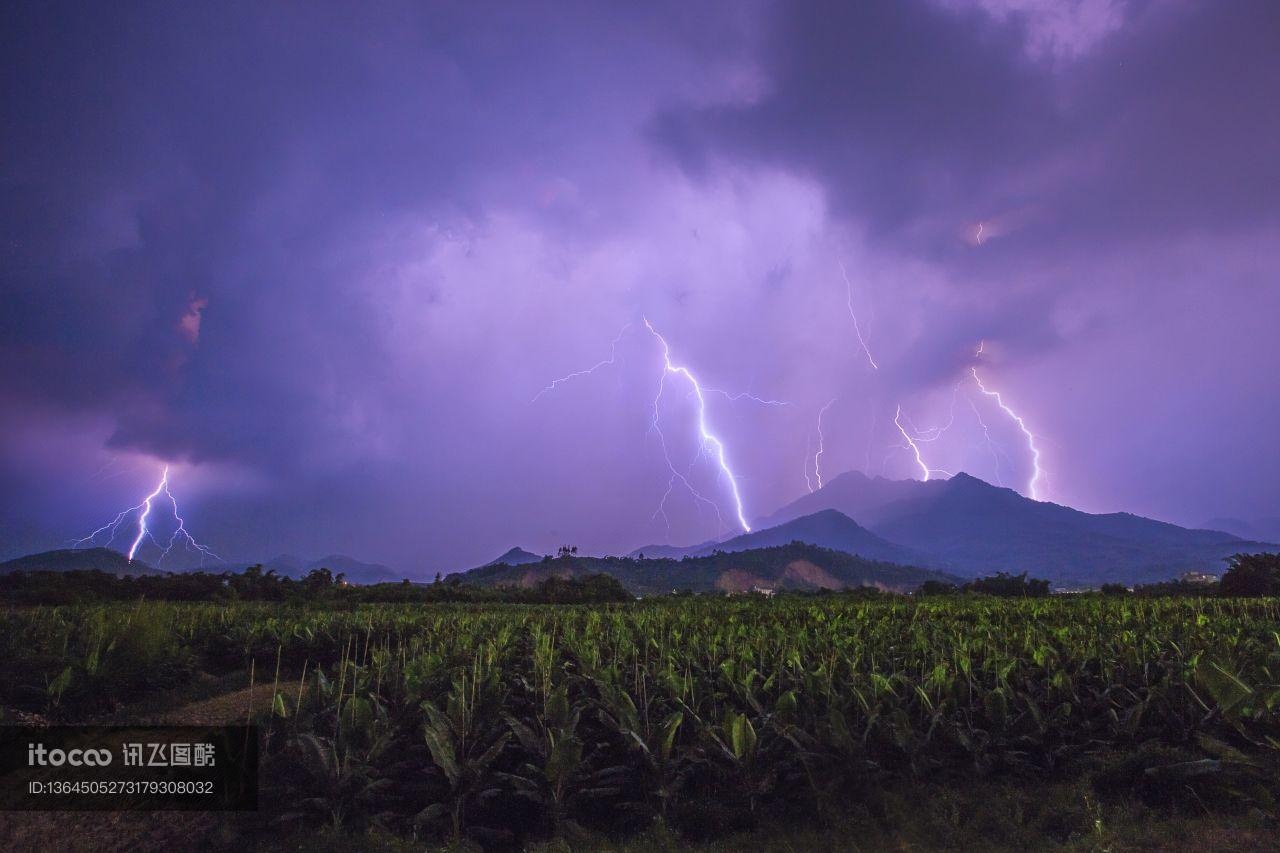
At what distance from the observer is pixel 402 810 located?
6.13 m

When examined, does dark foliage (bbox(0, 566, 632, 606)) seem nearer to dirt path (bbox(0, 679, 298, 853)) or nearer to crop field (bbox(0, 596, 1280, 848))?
dirt path (bbox(0, 679, 298, 853))

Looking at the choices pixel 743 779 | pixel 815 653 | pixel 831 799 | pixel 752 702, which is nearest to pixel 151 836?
pixel 743 779

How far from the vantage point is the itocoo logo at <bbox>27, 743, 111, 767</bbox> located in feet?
21.2

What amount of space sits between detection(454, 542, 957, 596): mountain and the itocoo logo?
72368 mm

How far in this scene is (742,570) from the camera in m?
90.2

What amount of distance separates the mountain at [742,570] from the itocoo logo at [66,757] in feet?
237

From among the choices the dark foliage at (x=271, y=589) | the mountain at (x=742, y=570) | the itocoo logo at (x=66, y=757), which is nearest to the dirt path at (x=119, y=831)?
the itocoo logo at (x=66, y=757)

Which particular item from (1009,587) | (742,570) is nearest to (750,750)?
(1009,587)

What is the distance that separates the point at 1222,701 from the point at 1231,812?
49.6 inches

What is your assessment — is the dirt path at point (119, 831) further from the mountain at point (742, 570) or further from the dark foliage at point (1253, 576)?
the mountain at point (742, 570)

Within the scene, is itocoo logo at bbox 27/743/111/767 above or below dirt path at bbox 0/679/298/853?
above

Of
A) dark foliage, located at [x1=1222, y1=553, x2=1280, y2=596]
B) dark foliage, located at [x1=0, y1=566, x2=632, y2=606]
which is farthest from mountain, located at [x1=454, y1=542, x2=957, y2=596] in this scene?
dark foliage, located at [x1=1222, y1=553, x2=1280, y2=596]

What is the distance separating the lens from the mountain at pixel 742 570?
81250 mm

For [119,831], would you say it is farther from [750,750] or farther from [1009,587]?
[1009,587]
